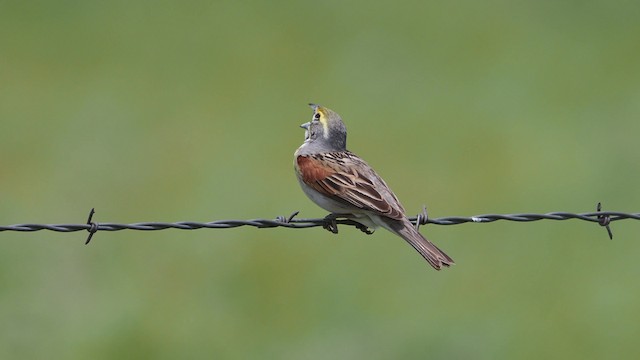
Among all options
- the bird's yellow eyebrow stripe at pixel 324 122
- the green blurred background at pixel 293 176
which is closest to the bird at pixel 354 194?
the bird's yellow eyebrow stripe at pixel 324 122

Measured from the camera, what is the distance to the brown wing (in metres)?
10.8

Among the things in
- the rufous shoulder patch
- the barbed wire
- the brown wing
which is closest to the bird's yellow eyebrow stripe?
the brown wing

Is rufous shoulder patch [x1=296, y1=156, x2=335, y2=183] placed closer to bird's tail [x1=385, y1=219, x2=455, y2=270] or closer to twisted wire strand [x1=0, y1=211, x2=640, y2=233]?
twisted wire strand [x1=0, y1=211, x2=640, y2=233]

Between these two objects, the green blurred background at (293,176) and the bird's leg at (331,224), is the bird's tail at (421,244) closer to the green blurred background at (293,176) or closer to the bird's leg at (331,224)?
the bird's leg at (331,224)

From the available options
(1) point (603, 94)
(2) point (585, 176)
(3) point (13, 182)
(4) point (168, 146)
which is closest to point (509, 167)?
(2) point (585, 176)

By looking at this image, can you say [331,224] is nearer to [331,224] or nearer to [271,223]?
[331,224]

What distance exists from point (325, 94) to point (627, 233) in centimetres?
573

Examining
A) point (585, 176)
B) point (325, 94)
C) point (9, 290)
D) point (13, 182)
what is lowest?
point (9, 290)

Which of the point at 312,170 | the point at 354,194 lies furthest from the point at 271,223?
the point at 312,170

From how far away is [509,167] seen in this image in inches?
734

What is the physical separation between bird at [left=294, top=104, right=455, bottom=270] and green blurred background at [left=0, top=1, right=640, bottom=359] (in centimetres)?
299

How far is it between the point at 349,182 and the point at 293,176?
697 centimetres

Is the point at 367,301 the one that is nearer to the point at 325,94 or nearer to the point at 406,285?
the point at 406,285

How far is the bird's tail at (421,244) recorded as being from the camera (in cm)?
1048
